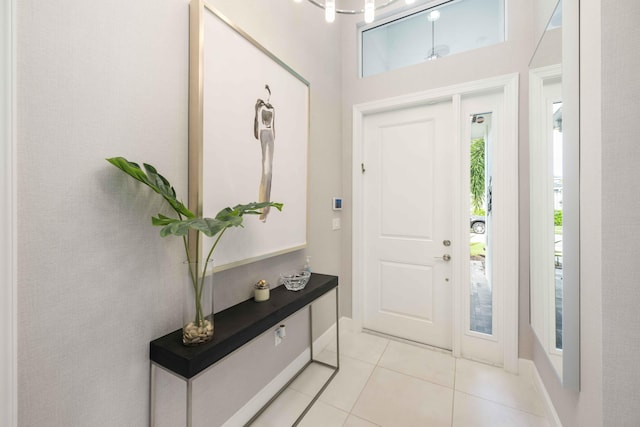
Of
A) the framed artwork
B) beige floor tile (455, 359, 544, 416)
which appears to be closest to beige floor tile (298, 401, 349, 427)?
beige floor tile (455, 359, 544, 416)

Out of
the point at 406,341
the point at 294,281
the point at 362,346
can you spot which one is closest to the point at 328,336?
the point at 362,346

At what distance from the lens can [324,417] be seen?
1572mm

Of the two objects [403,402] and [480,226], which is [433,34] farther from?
[403,402]

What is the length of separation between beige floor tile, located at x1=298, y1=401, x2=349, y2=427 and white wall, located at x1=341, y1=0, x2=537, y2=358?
3.51ft

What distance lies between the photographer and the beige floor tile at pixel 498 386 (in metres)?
1.68

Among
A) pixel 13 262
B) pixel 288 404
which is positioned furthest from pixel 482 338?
pixel 13 262

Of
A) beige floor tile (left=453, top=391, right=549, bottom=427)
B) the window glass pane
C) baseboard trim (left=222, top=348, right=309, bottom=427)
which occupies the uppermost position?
the window glass pane

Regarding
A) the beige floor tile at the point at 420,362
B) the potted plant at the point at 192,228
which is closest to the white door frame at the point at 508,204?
the beige floor tile at the point at 420,362

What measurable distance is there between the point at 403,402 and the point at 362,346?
0.70 meters

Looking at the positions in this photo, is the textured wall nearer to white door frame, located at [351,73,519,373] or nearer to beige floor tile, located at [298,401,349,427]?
white door frame, located at [351,73,519,373]

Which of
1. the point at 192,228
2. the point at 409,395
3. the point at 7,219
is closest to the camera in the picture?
the point at 7,219

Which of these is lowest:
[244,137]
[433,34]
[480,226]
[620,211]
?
[480,226]

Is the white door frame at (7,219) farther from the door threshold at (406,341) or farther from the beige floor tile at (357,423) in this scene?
the door threshold at (406,341)

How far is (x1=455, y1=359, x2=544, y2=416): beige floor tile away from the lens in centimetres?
168
